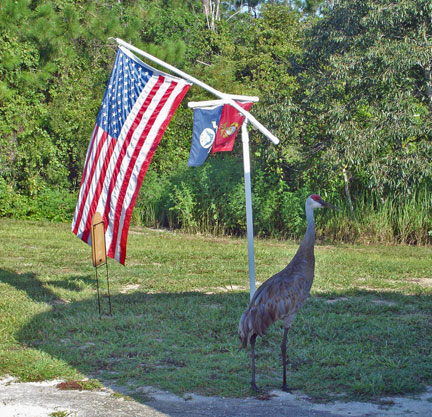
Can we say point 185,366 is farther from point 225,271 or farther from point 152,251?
point 152,251

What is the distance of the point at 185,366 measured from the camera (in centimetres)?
594

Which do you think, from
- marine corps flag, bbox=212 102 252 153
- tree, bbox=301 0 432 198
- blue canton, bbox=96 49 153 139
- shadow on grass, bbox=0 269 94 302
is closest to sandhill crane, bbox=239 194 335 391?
marine corps flag, bbox=212 102 252 153

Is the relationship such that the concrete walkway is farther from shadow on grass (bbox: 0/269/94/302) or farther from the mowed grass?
shadow on grass (bbox: 0/269/94/302)

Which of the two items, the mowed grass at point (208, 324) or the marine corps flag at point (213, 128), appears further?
the marine corps flag at point (213, 128)

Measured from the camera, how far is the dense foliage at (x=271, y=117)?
12781 millimetres

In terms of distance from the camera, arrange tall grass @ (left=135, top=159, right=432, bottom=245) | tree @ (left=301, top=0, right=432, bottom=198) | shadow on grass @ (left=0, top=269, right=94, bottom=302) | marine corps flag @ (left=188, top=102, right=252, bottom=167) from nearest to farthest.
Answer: marine corps flag @ (left=188, top=102, right=252, bottom=167), shadow on grass @ (left=0, top=269, right=94, bottom=302), tree @ (left=301, top=0, right=432, bottom=198), tall grass @ (left=135, top=159, right=432, bottom=245)

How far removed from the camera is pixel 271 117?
13953 millimetres

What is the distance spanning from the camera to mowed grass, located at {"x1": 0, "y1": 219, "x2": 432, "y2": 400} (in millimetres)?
5648

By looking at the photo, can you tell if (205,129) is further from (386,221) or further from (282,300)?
(386,221)

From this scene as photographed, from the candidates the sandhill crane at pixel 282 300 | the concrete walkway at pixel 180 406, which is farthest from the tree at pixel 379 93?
the concrete walkway at pixel 180 406

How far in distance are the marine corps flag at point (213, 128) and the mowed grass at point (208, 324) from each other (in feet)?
6.54

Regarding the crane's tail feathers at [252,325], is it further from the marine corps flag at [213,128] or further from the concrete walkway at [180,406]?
the marine corps flag at [213,128]

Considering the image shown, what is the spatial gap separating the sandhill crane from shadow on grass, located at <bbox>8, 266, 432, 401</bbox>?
45 centimetres

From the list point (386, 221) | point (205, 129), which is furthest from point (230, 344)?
point (386, 221)
